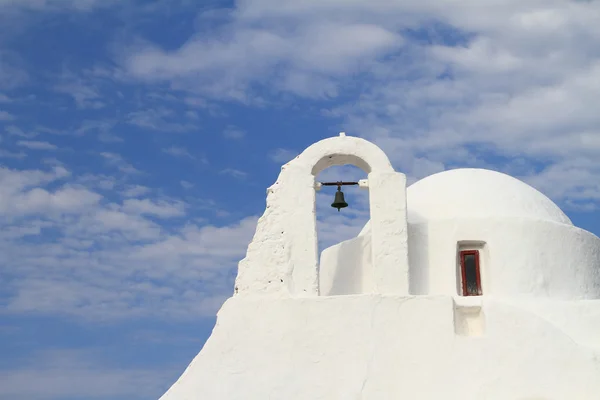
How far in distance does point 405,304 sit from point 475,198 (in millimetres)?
3347

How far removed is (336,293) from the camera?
17.0 m

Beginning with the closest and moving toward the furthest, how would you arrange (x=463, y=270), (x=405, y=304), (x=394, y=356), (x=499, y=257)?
(x=394, y=356), (x=405, y=304), (x=499, y=257), (x=463, y=270)

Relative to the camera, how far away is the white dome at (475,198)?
16.8 meters

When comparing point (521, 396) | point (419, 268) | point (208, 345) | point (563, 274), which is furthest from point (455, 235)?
point (208, 345)

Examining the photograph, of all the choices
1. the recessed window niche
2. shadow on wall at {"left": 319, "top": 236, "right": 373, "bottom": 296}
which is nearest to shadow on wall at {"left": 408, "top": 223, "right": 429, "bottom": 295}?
the recessed window niche

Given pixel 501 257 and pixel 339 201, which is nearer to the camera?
pixel 501 257

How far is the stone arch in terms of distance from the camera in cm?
1553

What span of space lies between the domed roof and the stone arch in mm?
1329

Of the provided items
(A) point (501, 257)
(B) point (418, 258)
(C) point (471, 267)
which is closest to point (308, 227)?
(B) point (418, 258)

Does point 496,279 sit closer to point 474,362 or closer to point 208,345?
point 474,362

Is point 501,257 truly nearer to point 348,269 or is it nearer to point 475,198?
point 475,198

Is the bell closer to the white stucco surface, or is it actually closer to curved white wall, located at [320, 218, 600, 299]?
curved white wall, located at [320, 218, 600, 299]

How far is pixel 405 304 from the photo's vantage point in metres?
15.0

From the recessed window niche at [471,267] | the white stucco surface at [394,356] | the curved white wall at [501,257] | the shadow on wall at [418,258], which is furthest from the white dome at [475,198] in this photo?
A: the white stucco surface at [394,356]
